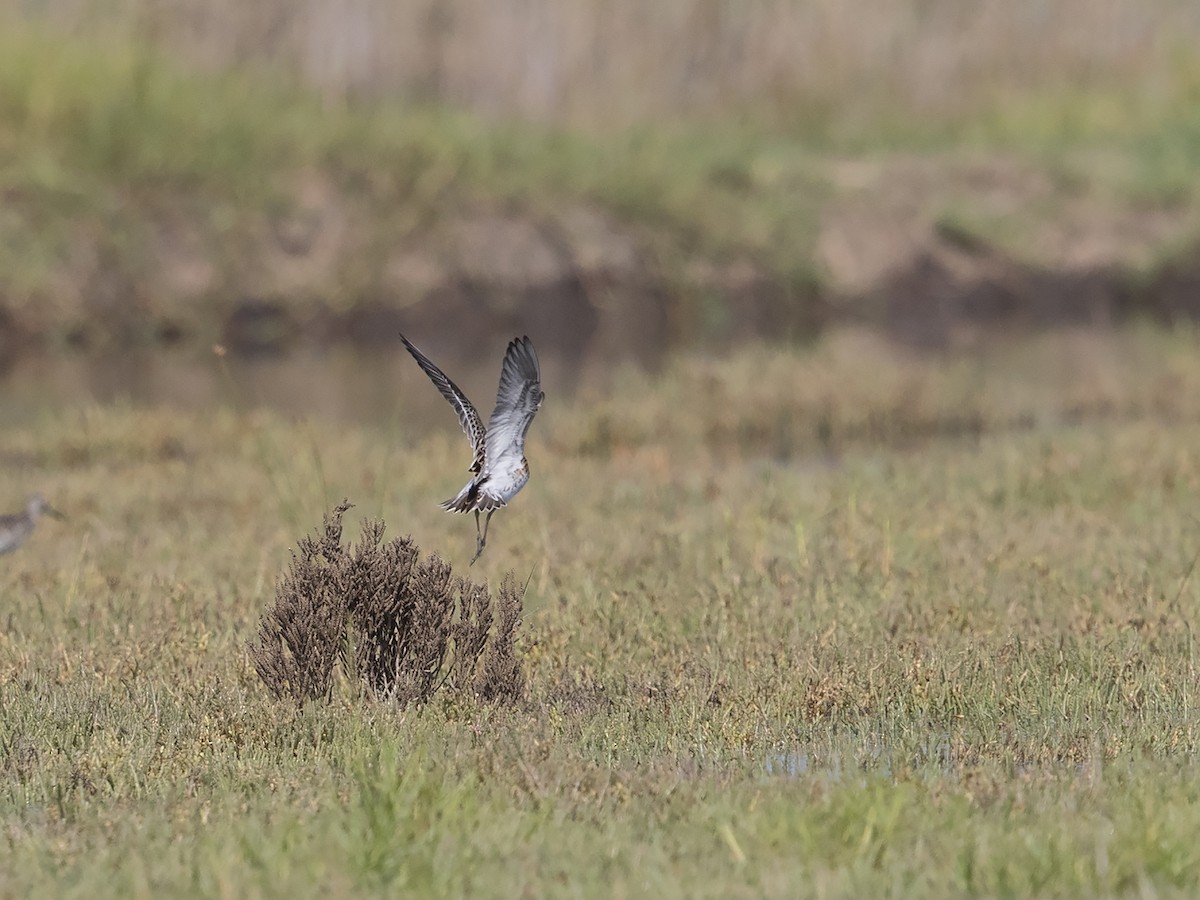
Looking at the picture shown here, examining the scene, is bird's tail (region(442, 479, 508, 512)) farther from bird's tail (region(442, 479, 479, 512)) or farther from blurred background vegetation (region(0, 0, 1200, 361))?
blurred background vegetation (region(0, 0, 1200, 361))

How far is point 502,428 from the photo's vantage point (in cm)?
626

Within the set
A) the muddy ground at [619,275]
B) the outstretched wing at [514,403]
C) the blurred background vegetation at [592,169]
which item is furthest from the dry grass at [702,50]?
the outstretched wing at [514,403]

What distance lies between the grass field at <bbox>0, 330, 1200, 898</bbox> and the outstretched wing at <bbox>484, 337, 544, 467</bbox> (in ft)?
2.76

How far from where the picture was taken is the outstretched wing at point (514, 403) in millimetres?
6145

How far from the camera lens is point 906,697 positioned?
6.39 m

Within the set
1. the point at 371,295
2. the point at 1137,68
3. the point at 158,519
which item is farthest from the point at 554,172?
the point at 158,519

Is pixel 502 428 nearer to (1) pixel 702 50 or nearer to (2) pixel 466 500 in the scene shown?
(2) pixel 466 500

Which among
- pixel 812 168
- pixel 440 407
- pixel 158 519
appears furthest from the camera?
pixel 812 168

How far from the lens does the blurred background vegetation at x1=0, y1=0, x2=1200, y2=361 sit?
22.8 metres

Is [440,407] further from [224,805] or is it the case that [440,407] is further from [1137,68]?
[1137,68]

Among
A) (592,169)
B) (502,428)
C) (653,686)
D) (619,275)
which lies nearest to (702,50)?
(592,169)

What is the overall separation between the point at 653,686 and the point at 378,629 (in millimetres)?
937

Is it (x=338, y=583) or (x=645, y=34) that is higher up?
(x=645, y=34)

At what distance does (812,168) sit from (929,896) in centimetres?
2712
